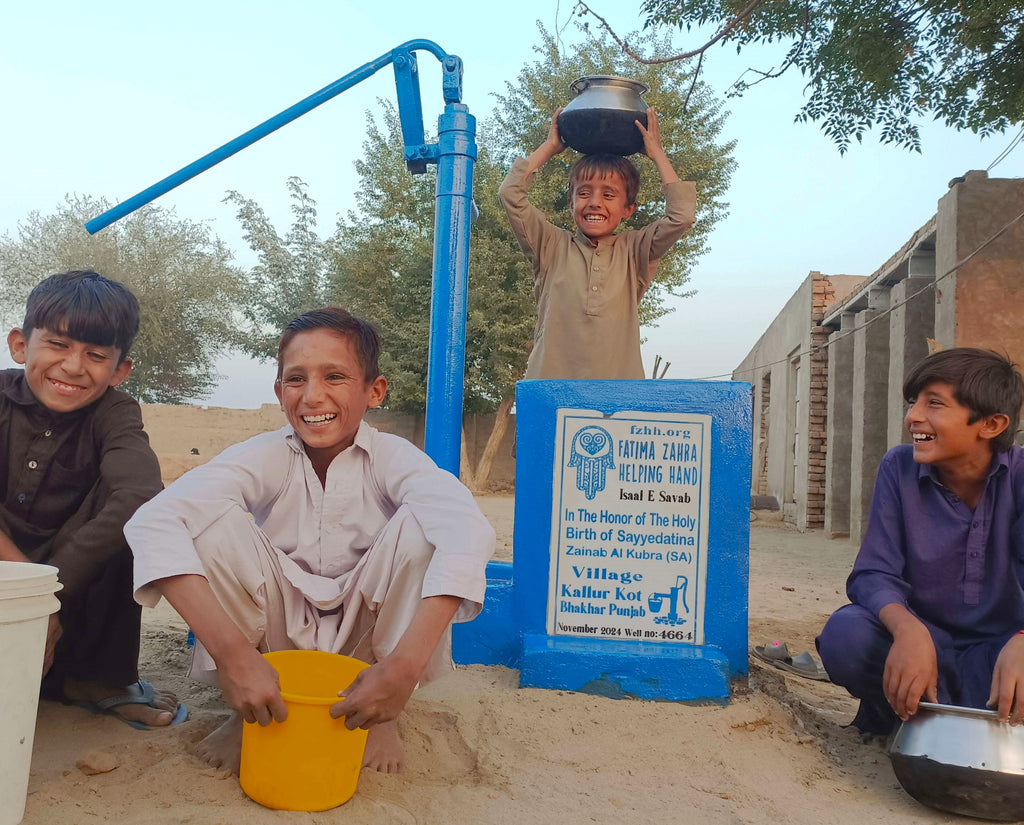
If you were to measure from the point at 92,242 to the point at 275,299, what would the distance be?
519 centimetres

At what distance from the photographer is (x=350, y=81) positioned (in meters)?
3.21

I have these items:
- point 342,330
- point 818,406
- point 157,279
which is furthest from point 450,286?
point 157,279

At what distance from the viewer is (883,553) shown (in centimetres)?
221

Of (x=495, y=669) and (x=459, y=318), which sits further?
(x=459, y=318)

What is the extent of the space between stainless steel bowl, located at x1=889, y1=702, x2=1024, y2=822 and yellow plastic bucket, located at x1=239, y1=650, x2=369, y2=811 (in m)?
1.17

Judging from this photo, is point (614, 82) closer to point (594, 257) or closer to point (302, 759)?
point (594, 257)

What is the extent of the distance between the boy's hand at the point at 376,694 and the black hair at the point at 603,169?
209cm

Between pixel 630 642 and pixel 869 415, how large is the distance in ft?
21.4

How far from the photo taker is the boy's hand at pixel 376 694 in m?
1.52

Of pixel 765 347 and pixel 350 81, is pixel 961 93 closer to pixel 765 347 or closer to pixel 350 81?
pixel 350 81

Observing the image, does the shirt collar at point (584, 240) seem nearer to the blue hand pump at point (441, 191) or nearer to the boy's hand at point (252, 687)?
the blue hand pump at point (441, 191)

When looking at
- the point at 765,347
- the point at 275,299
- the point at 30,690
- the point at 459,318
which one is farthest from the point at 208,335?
the point at 30,690

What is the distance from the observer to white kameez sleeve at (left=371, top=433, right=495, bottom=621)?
1.72m

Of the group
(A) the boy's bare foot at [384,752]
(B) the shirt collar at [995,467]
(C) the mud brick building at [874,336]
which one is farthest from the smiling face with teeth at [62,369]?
(C) the mud brick building at [874,336]
